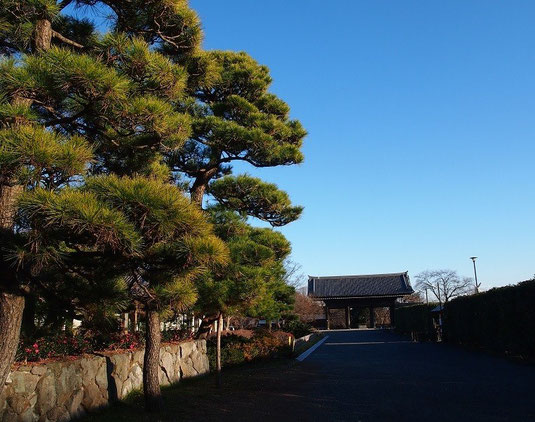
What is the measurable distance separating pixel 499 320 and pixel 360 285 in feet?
102

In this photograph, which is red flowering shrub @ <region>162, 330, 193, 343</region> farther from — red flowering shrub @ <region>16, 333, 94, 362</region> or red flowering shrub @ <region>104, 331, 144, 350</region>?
red flowering shrub @ <region>16, 333, 94, 362</region>

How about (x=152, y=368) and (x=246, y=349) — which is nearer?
(x=152, y=368)

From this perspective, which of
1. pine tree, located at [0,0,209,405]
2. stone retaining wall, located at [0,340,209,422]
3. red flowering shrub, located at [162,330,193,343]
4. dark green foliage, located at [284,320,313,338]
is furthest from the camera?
dark green foliage, located at [284,320,313,338]

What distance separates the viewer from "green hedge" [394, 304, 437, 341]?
2335 centimetres

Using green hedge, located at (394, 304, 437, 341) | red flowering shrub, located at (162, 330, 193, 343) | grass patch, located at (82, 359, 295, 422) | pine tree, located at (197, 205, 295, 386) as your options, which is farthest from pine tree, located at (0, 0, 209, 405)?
green hedge, located at (394, 304, 437, 341)

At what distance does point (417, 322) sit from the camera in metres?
26.3

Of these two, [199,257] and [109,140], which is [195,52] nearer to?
[109,140]

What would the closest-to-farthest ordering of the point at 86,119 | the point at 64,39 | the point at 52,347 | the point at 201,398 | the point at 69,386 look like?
the point at 86,119, the point at 64,39, the point at 69,386, the point at 52,347, the point at 201,398

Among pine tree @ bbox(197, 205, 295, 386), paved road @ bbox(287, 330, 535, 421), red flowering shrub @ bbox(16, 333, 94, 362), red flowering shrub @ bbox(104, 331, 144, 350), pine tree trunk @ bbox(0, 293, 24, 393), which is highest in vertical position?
pine tree @ bbox(197, 205, 295, 386)

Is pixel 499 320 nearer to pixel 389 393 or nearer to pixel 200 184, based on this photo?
pixel 389 393

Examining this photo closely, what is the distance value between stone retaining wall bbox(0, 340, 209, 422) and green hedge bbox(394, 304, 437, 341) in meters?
17.7

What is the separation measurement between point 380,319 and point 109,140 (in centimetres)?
5108

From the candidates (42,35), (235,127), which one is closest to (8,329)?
(42,35)

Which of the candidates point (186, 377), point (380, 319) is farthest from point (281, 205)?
point (380, 319)
